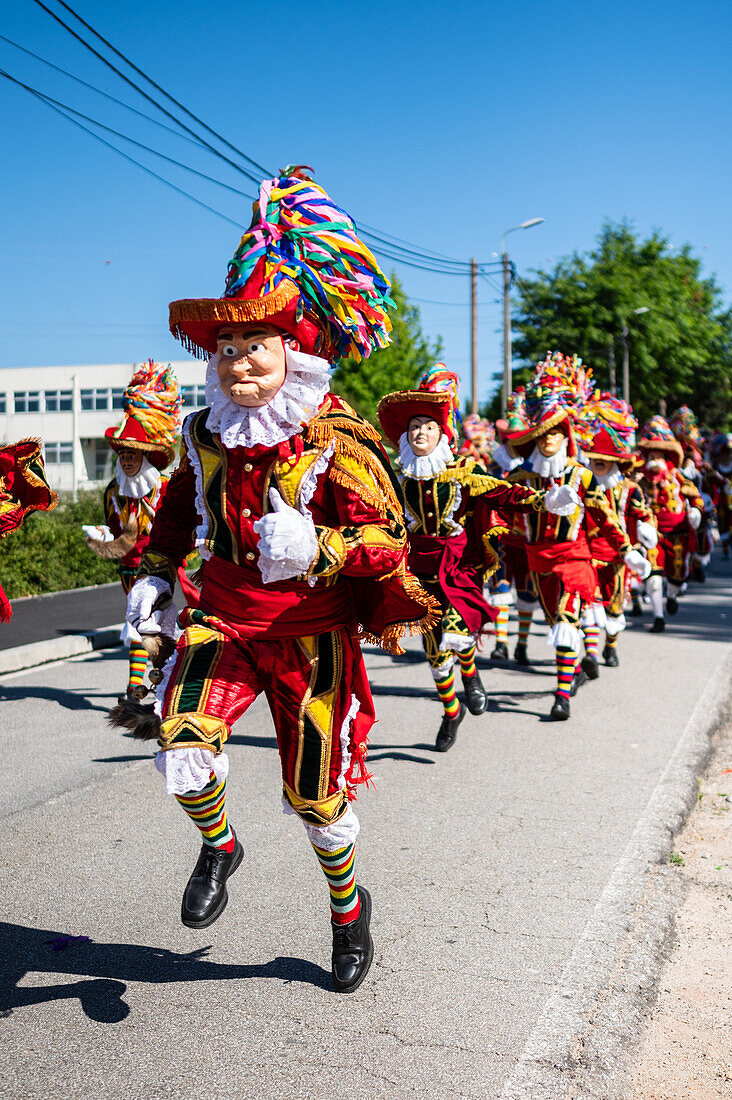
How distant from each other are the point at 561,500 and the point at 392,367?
2963cm

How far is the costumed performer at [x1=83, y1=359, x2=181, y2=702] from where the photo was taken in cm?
722

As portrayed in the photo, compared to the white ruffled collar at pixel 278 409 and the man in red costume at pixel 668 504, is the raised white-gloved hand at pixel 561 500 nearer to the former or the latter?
the white ruffled collar at pixel 278 409

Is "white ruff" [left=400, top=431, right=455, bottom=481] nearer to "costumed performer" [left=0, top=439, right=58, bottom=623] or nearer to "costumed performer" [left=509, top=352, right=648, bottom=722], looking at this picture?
"costumed performer" [left=509, top=352, right=648, bottom=722]

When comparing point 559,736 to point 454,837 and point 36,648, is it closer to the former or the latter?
point 454,837

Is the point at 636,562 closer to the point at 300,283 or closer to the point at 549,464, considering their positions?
the point at 549,464

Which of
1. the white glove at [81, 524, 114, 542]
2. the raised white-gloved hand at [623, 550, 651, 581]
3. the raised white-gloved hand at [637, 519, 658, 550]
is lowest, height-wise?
the raised white-gloved hand at [623, 550, 651, 581]

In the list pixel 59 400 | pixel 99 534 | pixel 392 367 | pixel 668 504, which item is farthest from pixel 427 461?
pixel 59 400

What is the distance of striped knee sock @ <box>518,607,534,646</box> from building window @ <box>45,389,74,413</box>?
5277cm

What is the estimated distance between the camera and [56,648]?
10.3 meters

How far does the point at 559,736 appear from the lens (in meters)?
6.98

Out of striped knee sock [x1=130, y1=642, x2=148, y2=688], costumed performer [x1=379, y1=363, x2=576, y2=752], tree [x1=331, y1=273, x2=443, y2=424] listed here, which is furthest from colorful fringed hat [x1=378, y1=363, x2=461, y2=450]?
tree [x1=331, y1=273, x2=443, y2=424]

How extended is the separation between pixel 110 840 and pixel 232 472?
7.62 feet

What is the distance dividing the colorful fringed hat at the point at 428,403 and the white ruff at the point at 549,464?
0.92 metres

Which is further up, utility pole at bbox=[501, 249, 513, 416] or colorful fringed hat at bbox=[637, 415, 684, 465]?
utility pole at bbox=[501, 249, 513, 416]
